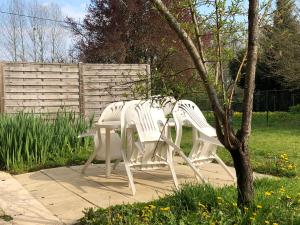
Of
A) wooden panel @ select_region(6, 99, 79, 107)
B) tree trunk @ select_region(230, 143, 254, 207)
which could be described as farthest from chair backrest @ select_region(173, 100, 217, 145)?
wooden panel @ select_region(6, 99, 79, 107)

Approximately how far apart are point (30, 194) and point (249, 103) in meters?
2.88

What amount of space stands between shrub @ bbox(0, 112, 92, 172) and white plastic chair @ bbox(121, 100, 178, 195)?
2.08m

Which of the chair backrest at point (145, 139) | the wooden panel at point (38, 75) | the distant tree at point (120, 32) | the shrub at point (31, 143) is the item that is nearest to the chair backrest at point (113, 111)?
the chair backrest at point (145, 139)

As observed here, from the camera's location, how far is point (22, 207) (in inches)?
182

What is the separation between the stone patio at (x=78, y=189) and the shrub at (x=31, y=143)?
46 cm

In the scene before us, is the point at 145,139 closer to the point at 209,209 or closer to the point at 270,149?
the point at 209,209

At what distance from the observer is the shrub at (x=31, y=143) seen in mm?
6816

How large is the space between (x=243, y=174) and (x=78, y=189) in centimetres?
239

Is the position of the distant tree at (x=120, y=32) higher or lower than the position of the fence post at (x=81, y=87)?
higher

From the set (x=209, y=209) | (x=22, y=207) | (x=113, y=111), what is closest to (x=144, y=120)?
(x=113, y=111)

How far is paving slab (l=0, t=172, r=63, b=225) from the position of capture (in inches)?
162

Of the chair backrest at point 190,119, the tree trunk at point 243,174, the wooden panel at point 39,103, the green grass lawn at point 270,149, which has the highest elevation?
the wooden panel at point 39,103

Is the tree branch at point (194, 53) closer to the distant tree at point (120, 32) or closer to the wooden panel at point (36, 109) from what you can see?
the wooden panel at point (36, 109)

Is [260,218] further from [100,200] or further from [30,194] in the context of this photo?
[30,194]
